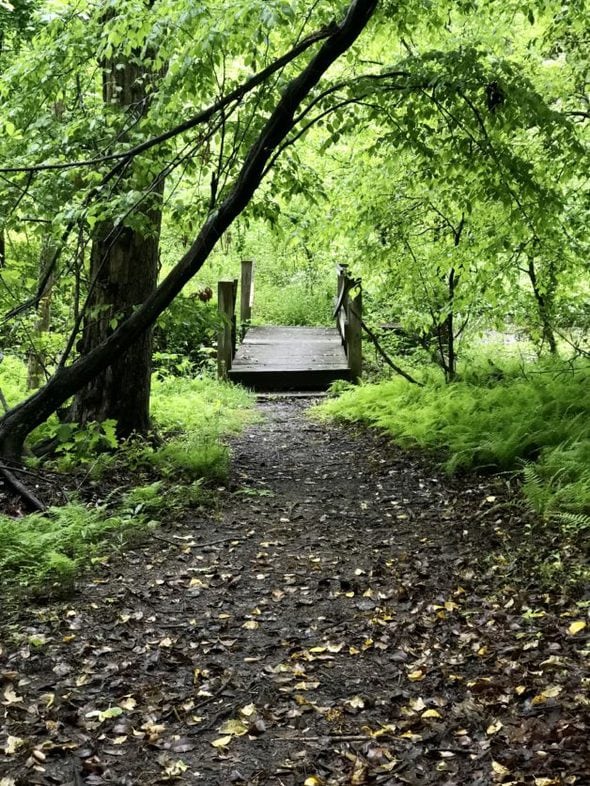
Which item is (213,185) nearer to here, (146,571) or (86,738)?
(146,571)

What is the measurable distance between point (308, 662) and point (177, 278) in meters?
3.30

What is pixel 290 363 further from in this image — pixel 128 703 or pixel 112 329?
pixel 128 703

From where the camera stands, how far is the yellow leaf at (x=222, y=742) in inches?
111

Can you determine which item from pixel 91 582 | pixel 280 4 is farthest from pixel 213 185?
pixel 91 582

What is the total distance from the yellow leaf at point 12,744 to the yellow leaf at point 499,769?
1815 millimetres

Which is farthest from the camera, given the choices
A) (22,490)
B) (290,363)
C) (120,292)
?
(290,363)

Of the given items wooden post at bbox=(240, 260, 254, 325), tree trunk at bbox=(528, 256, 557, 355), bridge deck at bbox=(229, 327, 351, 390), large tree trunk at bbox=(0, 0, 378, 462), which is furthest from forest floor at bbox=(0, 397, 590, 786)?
wooden post at bbox=(240, 260, 254, 325)

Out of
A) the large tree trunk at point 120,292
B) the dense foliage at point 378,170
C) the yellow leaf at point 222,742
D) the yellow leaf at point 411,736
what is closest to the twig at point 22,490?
the dense foliage at point 378,170

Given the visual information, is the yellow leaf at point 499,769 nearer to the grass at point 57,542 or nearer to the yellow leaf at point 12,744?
the yellow leaf at point 12,744

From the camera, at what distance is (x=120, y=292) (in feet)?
22.5

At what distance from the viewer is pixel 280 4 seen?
424 cm

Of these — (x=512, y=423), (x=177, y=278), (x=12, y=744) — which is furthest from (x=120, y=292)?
(x=12, y=744)

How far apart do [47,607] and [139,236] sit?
13.2 ft

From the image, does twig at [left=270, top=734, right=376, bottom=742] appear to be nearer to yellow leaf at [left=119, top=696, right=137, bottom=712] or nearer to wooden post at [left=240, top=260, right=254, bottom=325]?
yellow leaf at [left=119, top=696, right=137, bottom=712]
